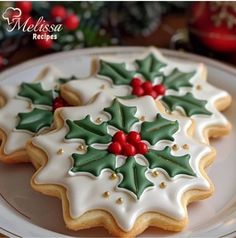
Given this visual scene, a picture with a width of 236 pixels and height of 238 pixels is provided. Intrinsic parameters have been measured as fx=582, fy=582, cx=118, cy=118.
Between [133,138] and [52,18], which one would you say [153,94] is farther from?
[52,18]

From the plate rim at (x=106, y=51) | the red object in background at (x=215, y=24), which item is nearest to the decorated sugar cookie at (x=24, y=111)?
the plate rim at (x=106, y=51)

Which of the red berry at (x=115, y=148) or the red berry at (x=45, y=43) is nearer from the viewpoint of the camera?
the red berry at (x=115, y=148)

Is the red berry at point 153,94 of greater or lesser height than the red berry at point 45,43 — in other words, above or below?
above

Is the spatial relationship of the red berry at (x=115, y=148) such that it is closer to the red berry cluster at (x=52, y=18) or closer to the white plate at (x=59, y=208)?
the white plate at (x=59, y=208)

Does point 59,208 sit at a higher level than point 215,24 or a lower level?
lower

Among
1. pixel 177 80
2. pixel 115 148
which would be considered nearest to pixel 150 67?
pixel 177 80

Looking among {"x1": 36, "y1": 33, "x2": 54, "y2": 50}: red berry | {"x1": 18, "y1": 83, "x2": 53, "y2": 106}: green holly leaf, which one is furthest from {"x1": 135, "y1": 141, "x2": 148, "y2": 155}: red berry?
{"x1": 36, "y1": 33, "x2": 54, "y2": 50}: red berry

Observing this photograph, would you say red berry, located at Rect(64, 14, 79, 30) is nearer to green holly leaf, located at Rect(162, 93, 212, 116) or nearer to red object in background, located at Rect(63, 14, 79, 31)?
red object in background, located at Rect(63, 14, 79, 31)

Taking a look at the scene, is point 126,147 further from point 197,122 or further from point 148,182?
point 197,122
